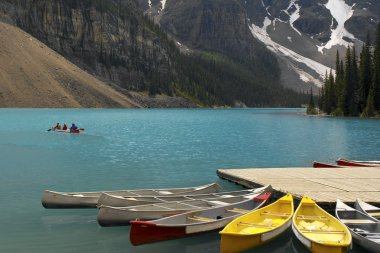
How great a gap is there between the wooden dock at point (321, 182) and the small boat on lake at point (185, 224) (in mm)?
3866

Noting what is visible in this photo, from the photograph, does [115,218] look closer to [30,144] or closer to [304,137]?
[30,144]

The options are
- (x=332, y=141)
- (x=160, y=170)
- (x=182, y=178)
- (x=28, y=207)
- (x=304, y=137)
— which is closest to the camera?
(x=28, y=207)

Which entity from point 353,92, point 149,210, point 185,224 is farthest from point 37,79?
point 185,224

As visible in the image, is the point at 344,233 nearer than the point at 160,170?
Yes

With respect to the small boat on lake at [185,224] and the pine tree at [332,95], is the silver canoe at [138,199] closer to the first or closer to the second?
the small boat on lake at [185,224]

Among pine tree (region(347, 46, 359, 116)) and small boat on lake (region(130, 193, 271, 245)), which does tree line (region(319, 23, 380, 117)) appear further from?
small boat on lake (region(130, 193, 271, 245))

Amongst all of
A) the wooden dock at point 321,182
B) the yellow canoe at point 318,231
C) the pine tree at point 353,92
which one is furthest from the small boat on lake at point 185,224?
the pine tree at point 353,92

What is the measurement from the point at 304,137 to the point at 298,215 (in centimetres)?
5517

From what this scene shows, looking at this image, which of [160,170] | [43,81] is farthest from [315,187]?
[43,81]

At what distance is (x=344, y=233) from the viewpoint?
16922 millimetres

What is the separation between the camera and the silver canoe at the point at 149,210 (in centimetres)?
1936

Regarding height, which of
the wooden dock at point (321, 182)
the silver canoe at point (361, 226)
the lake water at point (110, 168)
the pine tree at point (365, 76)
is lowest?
the lake water at point (110, 168)

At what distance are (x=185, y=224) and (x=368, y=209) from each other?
8545 mm

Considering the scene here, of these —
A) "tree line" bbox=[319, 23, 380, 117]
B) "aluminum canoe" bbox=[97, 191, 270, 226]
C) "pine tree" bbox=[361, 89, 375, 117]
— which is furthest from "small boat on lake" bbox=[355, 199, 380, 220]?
"pine tree" bbox=[361, 89, 375, 117]
